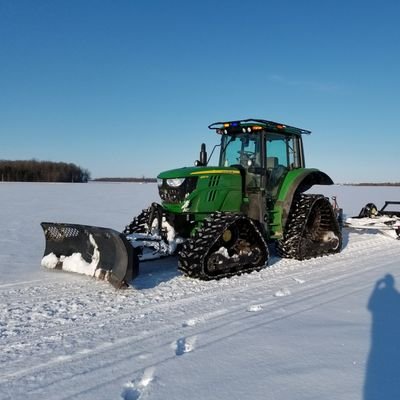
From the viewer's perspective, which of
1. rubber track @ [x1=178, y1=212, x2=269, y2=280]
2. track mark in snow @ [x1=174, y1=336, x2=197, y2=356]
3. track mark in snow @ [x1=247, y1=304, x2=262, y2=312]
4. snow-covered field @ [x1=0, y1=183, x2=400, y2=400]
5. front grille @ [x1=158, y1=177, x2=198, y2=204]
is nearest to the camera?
snow-covered field @ [x1=0, y1=183, x2=400, y2=400]

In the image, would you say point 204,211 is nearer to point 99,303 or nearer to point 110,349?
point 99,303

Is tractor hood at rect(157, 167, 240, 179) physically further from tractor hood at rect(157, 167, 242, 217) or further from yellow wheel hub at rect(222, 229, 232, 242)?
yellow wheel hub at rect(222, 229, 232, 242)

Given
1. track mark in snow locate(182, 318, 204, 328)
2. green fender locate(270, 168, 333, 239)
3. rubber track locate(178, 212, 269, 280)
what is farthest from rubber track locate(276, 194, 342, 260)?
track mark in snow locate(182, 318, 204, 328)

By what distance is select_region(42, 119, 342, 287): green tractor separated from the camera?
18.6 ft

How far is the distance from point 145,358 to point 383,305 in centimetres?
282

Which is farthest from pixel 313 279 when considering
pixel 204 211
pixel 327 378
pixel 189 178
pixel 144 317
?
pixel 327 378

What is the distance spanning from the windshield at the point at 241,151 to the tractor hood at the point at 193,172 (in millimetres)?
571

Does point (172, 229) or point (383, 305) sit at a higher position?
point (172, 229)

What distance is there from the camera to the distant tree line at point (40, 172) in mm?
72812

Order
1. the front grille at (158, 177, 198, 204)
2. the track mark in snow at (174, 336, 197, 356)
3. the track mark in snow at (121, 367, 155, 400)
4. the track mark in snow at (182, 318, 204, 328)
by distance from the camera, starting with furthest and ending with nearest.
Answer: the front grille at (158, 177, 198, 204) < the track mark in snow at (182, 318, 204, 328) < the track mark in snow at (174, 336, 197, 356) < the track mark in snow at (121, 367, 155, 400)

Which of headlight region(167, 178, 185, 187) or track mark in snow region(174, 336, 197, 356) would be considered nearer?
track mark in snow region(174, 336, 197, 356)

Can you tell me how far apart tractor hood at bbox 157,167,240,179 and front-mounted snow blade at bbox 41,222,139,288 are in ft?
4.95

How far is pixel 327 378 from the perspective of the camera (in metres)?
2.92

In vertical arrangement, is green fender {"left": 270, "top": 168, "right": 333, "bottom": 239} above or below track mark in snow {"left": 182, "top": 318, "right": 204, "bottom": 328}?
above
